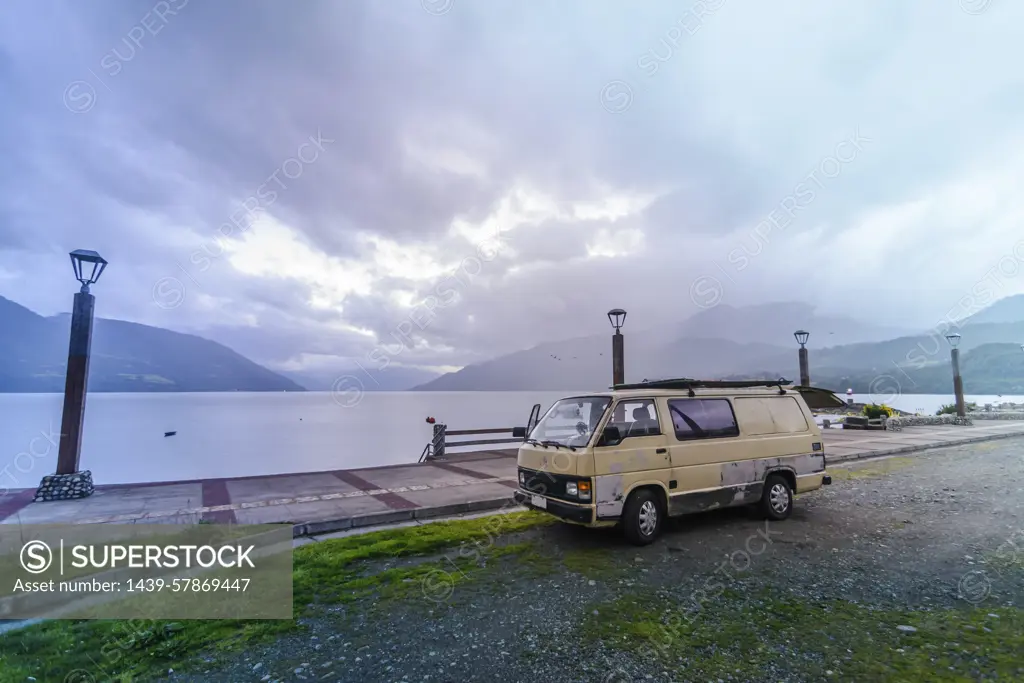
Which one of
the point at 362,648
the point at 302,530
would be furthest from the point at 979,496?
the point at 302,530

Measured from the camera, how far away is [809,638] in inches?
169

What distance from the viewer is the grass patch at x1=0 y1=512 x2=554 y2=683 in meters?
4.03

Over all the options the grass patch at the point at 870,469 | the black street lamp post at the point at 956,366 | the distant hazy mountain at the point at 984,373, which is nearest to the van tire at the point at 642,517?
the grass patch at the point at 870,469

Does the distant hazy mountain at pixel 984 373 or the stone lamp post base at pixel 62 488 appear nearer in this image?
the stone lamp post base at pixel 62 488

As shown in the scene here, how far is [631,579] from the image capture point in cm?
575

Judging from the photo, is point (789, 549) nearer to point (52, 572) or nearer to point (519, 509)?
point (519, 509)

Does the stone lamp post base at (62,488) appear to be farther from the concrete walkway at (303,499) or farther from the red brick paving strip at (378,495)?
the red brick paving strip at (378,495)

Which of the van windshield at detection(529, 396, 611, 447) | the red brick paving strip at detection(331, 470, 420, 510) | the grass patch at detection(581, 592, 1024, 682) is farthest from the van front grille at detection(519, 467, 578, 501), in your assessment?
the red brick paving strip at detection(331, 470, 420, 510)

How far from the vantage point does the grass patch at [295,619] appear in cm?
403

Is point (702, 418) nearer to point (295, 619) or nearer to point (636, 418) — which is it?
point (636, 418)

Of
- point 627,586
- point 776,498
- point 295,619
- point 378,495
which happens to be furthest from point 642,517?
point 378,495

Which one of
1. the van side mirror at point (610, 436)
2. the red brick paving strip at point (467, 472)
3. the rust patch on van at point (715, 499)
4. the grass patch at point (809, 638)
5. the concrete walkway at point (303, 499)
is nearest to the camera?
the grass patch at point (809, 638)

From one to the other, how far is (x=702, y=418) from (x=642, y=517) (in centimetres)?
191

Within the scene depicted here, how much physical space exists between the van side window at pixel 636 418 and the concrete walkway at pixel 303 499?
3.97 meters
